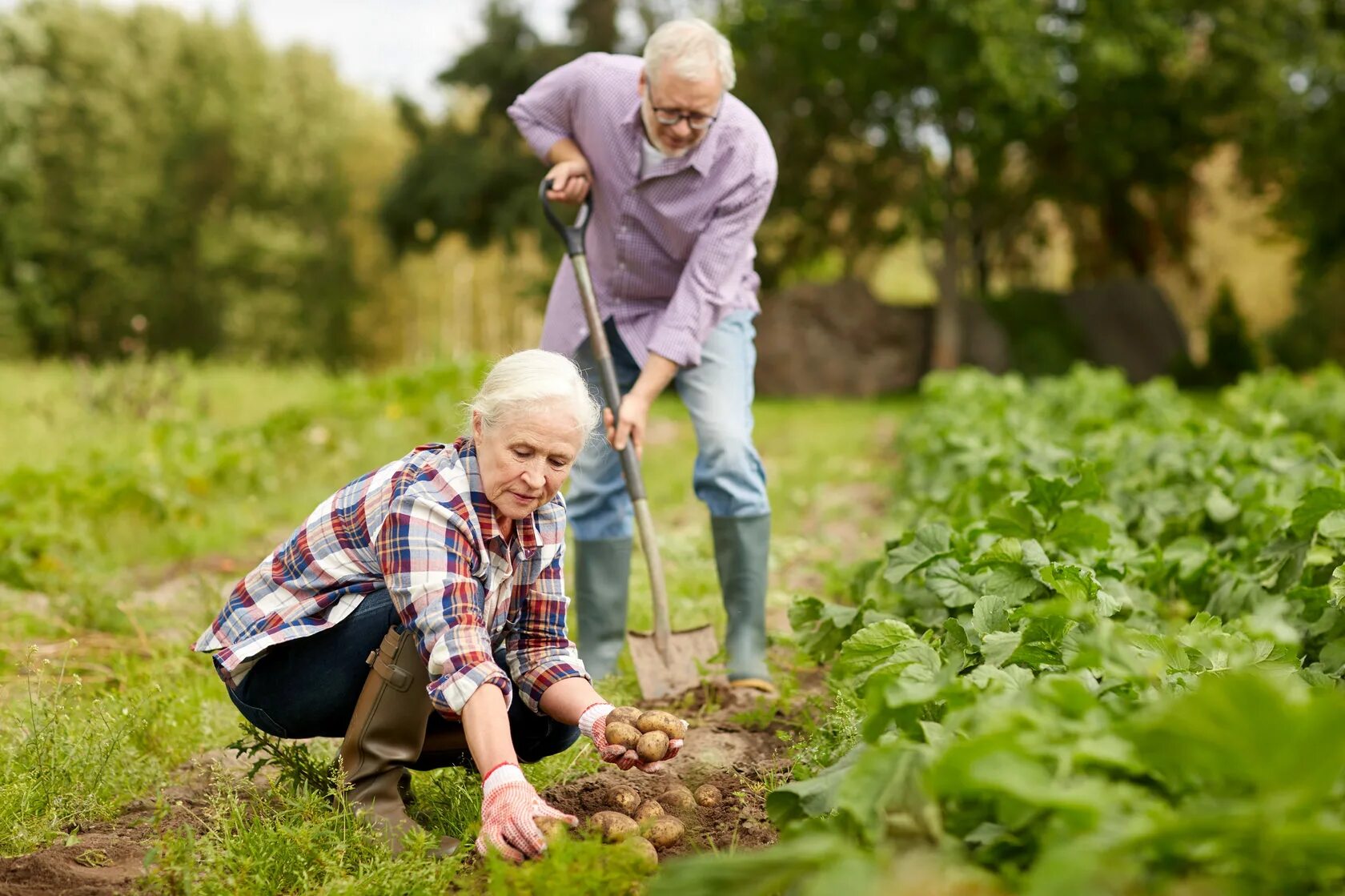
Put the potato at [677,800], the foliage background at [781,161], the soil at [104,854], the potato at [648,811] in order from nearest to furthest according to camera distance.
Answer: the soil at [104,854]
the potato at [648,811]
the potato at [677,800]
the foliage background at [781,161]

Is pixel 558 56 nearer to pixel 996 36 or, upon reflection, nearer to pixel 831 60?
pixel 831 60

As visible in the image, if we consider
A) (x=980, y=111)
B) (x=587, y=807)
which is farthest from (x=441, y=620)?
(x=980, y=111)

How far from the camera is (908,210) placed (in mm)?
18625

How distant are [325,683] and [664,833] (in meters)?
0.76

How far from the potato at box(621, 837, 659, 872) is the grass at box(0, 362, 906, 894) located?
35 millimetres

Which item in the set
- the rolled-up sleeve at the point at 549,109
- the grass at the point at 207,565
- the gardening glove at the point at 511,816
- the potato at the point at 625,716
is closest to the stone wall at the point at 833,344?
the grass at the point at 207,565

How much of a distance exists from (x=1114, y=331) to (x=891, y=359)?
3855 millimetres

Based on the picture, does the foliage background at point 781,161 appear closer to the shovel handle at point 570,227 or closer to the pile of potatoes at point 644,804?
the shovel handle at point 570,227

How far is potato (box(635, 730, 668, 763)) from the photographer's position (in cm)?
240

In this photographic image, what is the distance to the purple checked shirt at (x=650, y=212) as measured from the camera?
3871 mm

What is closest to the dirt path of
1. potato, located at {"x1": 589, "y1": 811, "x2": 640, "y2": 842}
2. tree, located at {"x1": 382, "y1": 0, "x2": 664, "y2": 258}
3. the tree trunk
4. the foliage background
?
potato, located at {"x1": 589, "y1": 811, "x2": 640, "y2": 842}

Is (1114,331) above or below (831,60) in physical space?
below

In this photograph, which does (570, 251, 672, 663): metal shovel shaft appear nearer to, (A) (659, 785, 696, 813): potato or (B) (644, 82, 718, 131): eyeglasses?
(B) (644, 82, 718, 131): eyeglasses

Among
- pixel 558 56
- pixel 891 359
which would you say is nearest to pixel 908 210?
pixel 891 359
